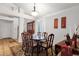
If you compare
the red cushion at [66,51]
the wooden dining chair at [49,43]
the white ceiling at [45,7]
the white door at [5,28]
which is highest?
the white ceiling at [45,7]

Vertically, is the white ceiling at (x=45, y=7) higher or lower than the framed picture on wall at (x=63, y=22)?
higher

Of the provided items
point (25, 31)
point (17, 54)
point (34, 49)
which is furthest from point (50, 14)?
point (17, 54)

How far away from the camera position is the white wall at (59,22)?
1.94m

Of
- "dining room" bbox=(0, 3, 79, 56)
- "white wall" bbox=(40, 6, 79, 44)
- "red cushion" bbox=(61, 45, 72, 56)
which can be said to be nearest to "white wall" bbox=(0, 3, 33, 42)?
"dining room" bbox=(0, 3, 79, 56)

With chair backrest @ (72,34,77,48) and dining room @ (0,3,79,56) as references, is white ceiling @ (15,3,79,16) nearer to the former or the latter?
dining room @ (0,3,79,56)

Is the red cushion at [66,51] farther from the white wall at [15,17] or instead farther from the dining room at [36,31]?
the white wall at [15,17]

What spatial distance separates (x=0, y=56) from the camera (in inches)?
78.2

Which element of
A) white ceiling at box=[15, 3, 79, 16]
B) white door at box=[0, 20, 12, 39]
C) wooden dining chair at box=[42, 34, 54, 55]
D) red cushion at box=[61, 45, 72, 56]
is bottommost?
red cushion at box=[61, 45, 72, 56]

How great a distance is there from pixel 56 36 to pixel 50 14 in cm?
40

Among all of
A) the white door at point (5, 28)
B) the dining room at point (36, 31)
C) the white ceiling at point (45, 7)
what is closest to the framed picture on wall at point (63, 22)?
the dining room at point (36, 31)

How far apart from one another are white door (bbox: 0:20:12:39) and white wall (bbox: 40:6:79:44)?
0.59 m

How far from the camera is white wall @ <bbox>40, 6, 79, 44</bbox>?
1.94 m

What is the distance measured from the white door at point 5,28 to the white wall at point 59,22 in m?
0.59

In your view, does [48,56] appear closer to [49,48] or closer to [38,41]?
[49,48]
